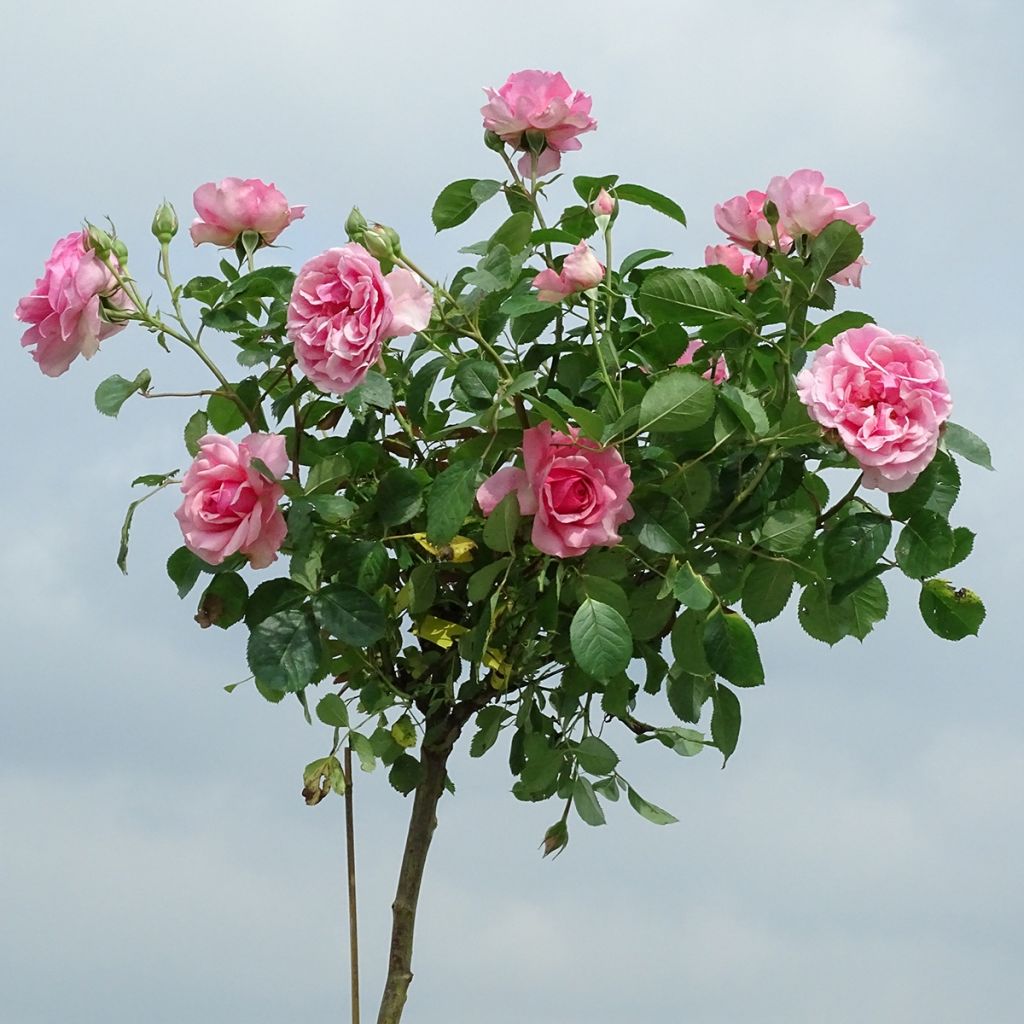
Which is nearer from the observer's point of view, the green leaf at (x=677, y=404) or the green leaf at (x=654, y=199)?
the green leaf at (x=677, y=404)

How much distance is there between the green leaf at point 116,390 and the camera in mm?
1831

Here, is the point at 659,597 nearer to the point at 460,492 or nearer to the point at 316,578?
the point at 460,492

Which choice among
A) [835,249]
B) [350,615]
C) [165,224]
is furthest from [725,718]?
[165,224]

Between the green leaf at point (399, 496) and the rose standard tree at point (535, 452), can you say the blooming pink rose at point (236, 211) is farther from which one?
the green leaf at point (399, 496)

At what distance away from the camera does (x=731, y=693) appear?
6.09 ft

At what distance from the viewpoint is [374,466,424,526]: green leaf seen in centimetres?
181

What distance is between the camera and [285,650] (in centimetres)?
176

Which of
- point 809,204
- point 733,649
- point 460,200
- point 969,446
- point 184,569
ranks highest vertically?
point 460,200

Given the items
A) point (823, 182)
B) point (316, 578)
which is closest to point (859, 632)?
point (823, 182)

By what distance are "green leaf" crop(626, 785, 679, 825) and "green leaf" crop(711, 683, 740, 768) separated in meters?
0.35

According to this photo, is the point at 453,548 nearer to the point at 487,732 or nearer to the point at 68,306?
the point at 487,732

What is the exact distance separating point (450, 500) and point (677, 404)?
278 mm

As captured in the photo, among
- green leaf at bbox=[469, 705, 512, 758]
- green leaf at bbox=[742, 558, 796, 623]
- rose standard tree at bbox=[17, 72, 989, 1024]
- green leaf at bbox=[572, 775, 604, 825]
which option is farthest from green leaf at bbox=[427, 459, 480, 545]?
green leaf at bbox=[572, 775, 604, 825]

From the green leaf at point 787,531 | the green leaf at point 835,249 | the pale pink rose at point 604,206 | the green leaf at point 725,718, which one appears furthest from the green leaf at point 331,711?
the green leaf at point 835,249
